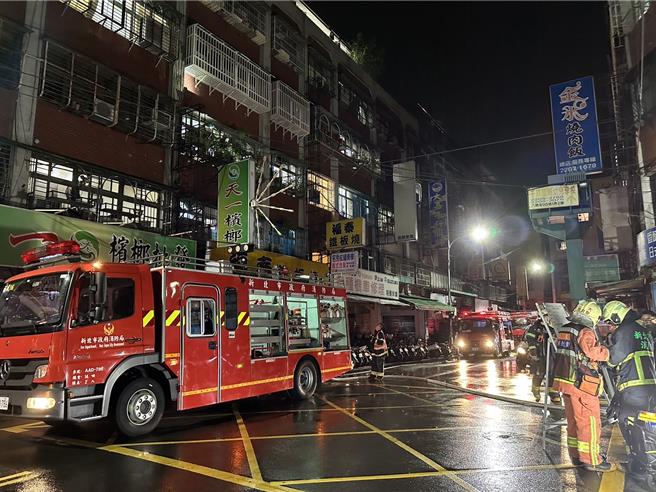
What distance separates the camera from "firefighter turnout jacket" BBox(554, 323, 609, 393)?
18.9ft

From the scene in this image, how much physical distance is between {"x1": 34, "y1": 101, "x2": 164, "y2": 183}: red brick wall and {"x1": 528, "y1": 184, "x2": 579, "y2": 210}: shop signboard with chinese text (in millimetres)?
12995

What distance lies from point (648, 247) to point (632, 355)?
13.8 meters

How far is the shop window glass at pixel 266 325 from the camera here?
9797 millimetres

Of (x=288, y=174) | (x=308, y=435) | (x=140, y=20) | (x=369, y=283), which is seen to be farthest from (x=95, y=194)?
(x=369, y=283)

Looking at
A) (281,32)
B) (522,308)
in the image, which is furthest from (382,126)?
(522,308)

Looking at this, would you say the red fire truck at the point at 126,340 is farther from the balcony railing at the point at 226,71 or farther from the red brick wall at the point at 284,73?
the red brick wall at the point at 284,73

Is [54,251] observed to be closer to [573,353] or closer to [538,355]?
[573,353]

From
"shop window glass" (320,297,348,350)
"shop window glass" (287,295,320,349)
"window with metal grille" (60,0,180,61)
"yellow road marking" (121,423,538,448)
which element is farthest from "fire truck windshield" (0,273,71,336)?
"window with metal grille" (60,0,180,61)

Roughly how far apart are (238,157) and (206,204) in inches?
84.0

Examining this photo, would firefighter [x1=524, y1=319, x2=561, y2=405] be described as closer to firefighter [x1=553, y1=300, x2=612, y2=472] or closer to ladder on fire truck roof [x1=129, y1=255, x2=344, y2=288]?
firefighter [x1=553, y1=300, x2=612, y2=472]

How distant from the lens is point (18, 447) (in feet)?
22.1

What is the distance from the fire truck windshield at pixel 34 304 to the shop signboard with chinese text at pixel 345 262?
13.8 meters

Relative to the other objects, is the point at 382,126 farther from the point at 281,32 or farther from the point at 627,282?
the point at 627,282

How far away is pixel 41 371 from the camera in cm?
654
